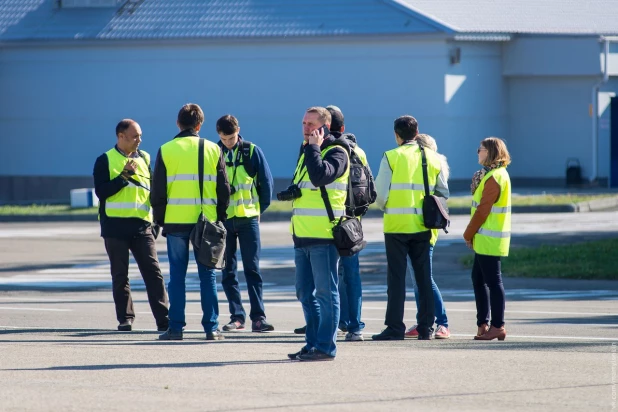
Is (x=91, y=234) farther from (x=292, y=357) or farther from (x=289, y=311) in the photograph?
(x=292, y=357)

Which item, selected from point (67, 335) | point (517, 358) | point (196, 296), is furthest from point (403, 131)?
point (196, 296)

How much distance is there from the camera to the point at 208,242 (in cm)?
1093

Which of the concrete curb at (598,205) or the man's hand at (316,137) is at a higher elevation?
the man's hand at (316,137)

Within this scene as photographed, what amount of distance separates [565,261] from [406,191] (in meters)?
7.33

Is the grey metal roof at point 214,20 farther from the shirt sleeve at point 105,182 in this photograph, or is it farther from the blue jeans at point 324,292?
the blue jeans at point 324,292

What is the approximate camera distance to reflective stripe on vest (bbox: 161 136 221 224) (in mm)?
11062

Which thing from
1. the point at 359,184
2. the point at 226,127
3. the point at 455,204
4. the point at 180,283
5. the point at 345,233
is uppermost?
the point at 226,127

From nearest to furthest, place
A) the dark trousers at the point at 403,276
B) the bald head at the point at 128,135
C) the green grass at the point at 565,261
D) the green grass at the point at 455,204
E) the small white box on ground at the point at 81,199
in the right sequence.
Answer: the dark trousers at the point at 403,276 → the bald head at the point at 128,135 → the green grass at the point at 565,261 → the green grass at the point at 455,204 → the small white box on ground at the point at 81,199

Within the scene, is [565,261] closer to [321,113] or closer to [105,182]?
[105,182]

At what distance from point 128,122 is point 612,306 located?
5688 millimetres

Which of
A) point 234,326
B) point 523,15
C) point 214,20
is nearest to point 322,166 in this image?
point 234,326

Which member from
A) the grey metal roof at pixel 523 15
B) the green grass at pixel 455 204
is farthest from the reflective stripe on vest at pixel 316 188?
the grey metal roof at pixel 523 15

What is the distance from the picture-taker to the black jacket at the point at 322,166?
9414 millimetres

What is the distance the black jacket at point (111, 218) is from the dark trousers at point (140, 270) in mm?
65
